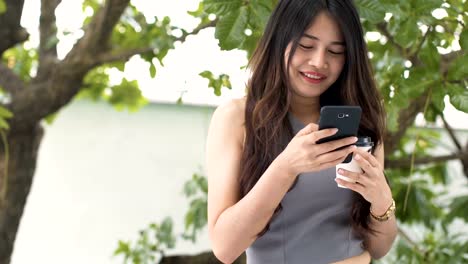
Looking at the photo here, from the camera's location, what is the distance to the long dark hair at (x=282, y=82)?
118 cm

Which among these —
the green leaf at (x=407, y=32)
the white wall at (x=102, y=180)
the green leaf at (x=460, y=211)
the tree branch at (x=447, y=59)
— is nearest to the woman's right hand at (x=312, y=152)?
the green leaf at (x=407, y=32)

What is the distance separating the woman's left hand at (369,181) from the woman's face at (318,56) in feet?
0.45

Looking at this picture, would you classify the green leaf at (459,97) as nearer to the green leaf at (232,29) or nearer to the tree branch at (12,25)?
the green leaf at (232,29)

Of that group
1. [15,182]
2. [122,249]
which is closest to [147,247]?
[122,249]

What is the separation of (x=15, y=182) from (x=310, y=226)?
1.61 meters

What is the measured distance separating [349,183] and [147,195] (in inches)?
115

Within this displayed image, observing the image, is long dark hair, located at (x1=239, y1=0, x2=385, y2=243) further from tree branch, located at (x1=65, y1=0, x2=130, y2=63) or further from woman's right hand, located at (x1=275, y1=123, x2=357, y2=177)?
tree branch, located at (x1=65, y1=0, x2=130, y2=63)

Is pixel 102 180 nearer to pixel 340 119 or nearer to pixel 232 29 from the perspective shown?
pixel 232 29

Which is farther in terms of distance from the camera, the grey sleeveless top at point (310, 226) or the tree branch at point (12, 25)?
the tree branch at point (12, 25)

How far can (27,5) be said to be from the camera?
2637 mm

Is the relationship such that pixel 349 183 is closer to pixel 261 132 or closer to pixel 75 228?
pixel 261 132

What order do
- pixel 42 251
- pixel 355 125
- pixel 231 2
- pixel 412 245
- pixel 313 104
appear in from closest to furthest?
pixel 355 125 < pixel 313 104 < pixel 231 2 < pixel 412 245 < pixel 42 251

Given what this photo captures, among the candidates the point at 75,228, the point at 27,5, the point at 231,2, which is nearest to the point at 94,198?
the point at 75,228

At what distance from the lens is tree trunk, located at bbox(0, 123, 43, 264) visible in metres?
2.59
